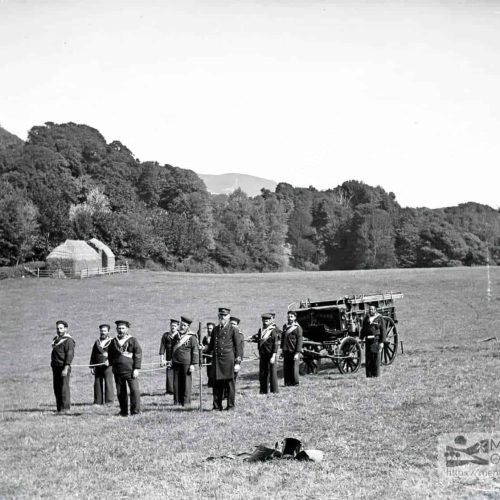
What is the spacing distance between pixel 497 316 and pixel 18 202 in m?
43.9

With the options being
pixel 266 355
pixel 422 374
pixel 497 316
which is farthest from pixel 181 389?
pixel 497 316

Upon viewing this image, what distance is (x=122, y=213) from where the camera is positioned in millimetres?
75062

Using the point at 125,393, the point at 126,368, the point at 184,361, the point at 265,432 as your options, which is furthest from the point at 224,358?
the point at 265,432

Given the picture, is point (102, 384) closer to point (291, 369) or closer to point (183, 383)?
point (183, 383)

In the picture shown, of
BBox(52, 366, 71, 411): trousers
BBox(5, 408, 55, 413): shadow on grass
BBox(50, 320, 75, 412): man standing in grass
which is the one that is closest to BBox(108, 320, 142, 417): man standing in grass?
BBox(50, 320, 75, 412): man standing in grass

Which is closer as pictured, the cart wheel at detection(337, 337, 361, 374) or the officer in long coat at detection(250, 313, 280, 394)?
the officer in long coat at detection(250, 313, 280, 394)

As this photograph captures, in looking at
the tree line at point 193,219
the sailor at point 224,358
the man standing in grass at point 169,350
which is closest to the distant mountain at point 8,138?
the tree line at point 193,219

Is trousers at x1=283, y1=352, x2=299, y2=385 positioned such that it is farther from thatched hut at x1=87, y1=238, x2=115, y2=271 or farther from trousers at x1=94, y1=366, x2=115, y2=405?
thatched hut at x1=87, y1=238, x2=115, y2=271

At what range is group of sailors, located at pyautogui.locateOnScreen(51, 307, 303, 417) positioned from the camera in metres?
13.6

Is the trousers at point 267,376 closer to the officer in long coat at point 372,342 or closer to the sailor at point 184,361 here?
the sailor at point 184,361

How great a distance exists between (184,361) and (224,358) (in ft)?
4.24

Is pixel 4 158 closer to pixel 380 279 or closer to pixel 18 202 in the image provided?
pixel 18 202

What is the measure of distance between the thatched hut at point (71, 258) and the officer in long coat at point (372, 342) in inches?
1666

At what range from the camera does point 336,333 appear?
1822 cm
